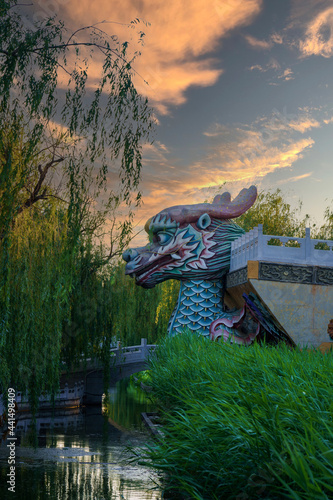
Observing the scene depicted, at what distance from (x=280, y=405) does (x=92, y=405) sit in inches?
480

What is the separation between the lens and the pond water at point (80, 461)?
5641 millimetres

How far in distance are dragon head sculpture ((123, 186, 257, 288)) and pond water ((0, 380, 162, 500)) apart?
3.03 meters

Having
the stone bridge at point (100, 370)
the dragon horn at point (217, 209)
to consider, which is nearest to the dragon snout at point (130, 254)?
the dragon horn at point (217, 209)

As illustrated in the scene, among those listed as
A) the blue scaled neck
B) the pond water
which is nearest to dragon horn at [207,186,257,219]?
the blue scaled neck

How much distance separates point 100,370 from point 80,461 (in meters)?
8.67

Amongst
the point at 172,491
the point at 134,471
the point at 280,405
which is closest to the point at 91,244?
the point at 134,471

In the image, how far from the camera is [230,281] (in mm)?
10414

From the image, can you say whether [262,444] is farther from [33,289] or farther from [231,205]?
[231,205]

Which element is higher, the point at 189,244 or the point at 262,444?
the point at 189,244

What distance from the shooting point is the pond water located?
564 centimetres

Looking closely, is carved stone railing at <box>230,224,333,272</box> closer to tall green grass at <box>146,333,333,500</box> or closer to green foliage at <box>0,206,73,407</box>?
green foliage at <box>0,206,73,407</box>

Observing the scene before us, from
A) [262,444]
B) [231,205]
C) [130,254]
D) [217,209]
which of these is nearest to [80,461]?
[130,254]

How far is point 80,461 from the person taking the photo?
7492 millimetres

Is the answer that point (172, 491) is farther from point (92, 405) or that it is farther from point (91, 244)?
point (92, 405)
